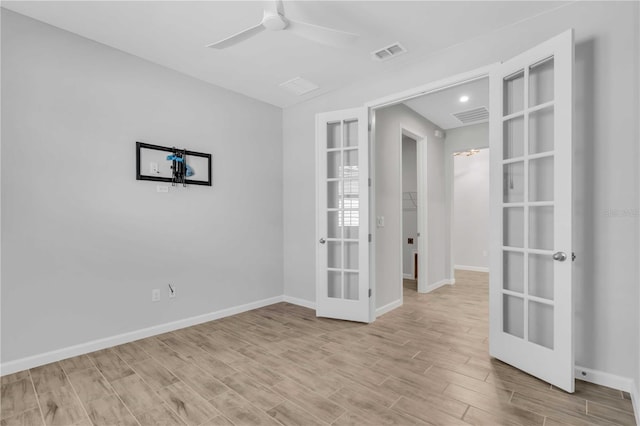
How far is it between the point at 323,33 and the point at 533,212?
209 cm

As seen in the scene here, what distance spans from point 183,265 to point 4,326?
1.45 meters

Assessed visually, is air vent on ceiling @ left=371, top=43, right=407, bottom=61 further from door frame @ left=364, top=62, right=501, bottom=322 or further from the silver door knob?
the silver door knob

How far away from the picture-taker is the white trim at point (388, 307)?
3.82m

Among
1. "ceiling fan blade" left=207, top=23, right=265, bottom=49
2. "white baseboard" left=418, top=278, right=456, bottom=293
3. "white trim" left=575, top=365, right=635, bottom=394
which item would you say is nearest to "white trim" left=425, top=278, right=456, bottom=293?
"white baseboard" left=418, top=278, right=456, bottom=293

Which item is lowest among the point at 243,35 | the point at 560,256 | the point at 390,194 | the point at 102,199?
the point at 560,256

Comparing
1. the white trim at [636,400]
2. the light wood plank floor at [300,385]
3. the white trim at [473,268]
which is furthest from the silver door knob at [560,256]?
the white trim at [473,268]

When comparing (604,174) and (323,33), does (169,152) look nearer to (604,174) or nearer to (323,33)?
(323,33)

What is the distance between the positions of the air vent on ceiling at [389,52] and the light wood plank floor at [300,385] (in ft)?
9.39

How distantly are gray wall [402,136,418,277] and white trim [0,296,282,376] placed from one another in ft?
11.0

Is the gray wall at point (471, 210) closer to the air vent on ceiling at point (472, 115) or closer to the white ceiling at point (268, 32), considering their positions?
the air vent on ceiling at point (472, 115)

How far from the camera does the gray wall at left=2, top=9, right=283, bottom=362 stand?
247 centimetres

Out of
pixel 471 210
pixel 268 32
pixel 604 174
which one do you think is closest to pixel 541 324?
pixel 604 174

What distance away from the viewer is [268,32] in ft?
8.93

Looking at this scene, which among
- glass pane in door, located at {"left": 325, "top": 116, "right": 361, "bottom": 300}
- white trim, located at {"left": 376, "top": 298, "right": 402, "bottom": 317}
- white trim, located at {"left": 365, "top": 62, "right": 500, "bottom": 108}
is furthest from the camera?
white trim, located at {"left": 376, "top": 298, "right": 402, "bottom": 317}
